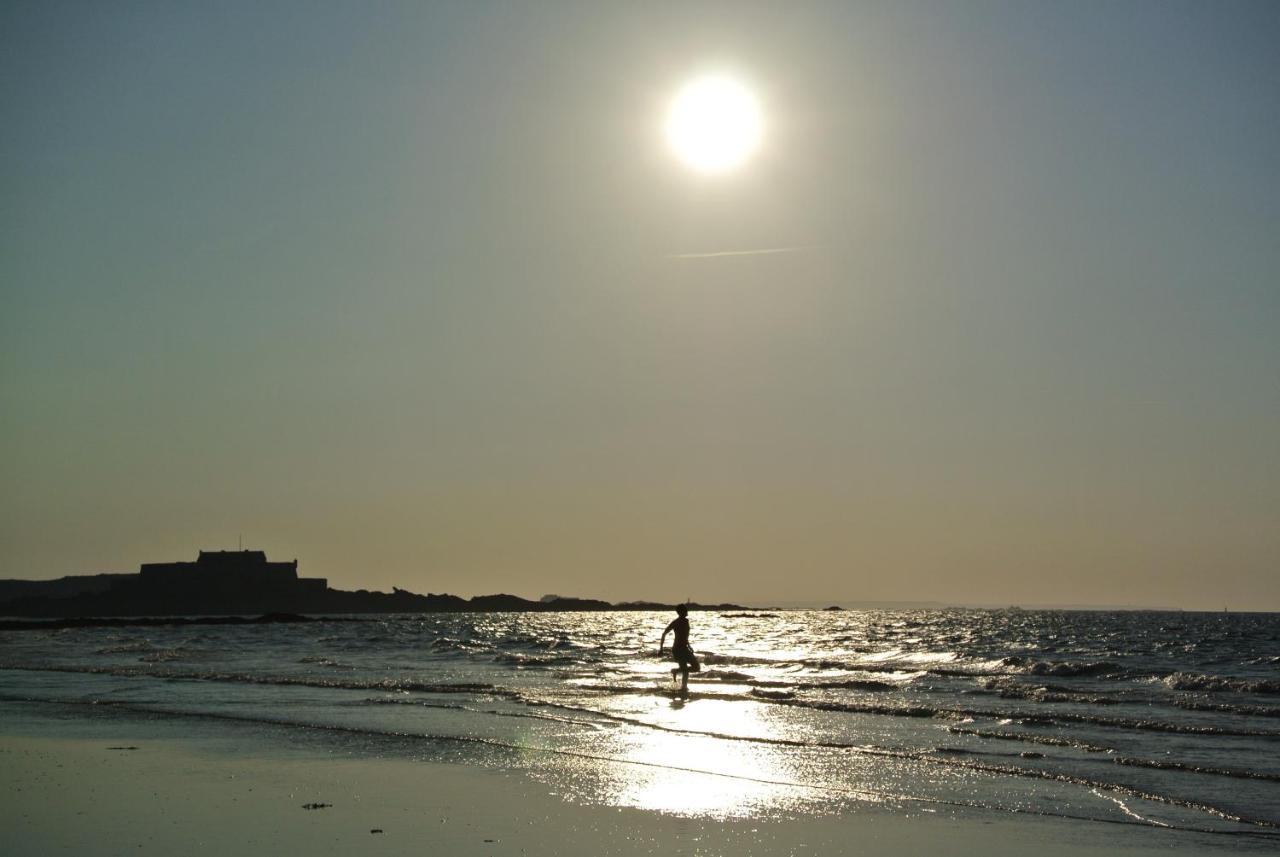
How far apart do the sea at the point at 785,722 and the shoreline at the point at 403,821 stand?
0.51 meters

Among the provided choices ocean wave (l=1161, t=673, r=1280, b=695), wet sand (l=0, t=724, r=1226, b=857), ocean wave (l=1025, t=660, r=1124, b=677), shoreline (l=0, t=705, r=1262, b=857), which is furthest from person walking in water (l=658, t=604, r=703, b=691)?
wet sand (l=0, t=724, r=1226, b=857)

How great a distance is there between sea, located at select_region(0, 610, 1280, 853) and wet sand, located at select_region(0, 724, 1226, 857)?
60cm

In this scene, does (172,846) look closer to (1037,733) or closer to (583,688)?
(1037,733)

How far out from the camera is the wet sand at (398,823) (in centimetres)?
1091

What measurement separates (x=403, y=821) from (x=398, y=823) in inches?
5.1

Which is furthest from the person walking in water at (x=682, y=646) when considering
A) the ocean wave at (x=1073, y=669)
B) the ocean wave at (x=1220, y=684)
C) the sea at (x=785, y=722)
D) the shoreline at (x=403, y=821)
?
the shoreline at (x=403, y=821)

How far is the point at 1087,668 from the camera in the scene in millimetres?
41219

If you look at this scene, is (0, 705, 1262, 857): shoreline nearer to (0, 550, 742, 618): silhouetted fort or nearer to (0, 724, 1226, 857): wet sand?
(0, 724, 1226, 857): wet sand

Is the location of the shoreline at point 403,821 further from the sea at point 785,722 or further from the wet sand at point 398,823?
the sea at point 785,722

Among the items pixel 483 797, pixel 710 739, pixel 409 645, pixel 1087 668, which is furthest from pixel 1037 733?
pixel 409 645

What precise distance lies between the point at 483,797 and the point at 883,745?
8562 millimetres

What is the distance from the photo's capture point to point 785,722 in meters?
23.2

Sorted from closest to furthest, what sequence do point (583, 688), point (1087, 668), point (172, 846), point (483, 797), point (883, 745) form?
point (172, 846), point (483, 797), point (883, 745), point (583, 688), point (1087, 668)

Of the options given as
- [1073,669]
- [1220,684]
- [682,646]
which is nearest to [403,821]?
[682,646]
